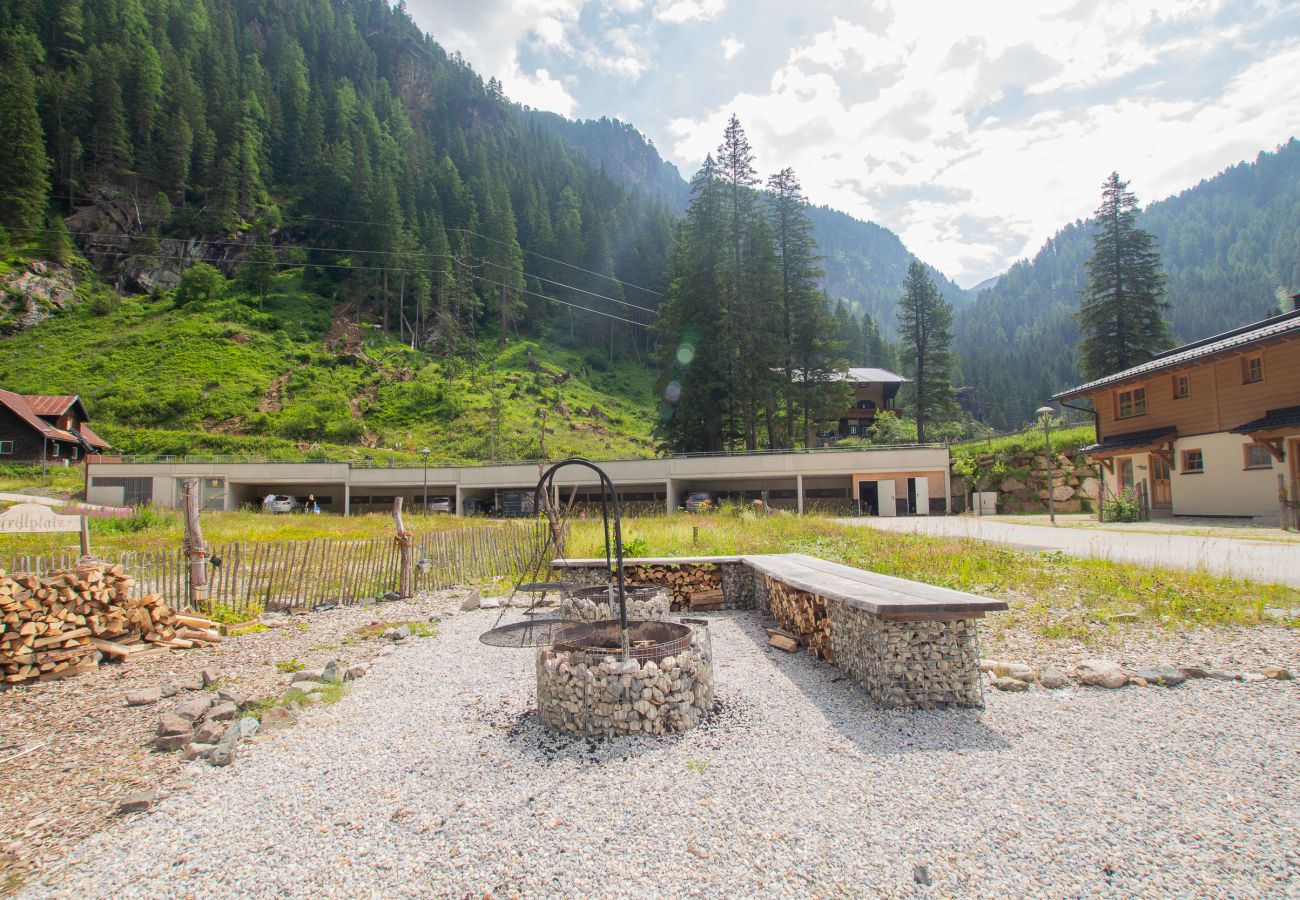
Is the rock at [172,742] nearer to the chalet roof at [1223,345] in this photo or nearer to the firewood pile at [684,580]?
the firewood pile at [684,580]

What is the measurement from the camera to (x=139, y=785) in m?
3.90

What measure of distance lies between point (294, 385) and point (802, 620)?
56.2 m

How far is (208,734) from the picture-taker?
4508mm

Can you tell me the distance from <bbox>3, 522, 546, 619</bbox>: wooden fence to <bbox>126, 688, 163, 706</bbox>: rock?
3.14 metres

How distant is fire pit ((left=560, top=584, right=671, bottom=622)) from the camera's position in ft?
24.6

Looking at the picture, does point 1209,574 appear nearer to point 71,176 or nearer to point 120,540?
point 120,540

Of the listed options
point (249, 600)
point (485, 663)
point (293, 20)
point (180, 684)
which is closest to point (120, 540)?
point (249, 600)

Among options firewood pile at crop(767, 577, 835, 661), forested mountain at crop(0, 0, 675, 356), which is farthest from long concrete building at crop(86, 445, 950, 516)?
forested mountain at crop(0, 0, 675, 356)

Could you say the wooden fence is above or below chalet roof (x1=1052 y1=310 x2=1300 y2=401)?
below

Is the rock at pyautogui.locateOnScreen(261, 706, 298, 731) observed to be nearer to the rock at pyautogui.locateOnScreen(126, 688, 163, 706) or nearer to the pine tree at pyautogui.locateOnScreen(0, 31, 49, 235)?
the rock at pyautogui.locateOnScreen(126, 688, 163, 706)

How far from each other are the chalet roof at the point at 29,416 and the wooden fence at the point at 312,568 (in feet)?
124

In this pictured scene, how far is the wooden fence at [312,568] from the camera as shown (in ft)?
28.0

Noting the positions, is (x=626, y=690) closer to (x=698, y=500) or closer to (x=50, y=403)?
(x=698, y=500)

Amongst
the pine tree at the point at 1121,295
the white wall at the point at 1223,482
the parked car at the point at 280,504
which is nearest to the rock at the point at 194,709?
the white wall at the point at 1223,482
